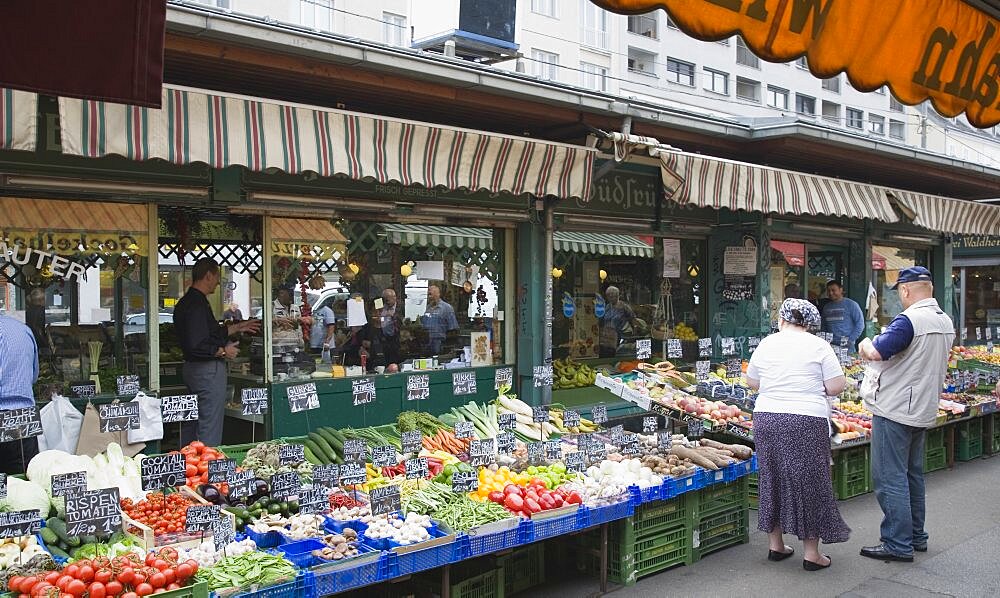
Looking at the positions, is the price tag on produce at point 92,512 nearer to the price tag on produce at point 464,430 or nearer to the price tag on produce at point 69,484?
the price tag on produce at point 69,484

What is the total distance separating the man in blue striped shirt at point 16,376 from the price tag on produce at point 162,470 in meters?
1.25

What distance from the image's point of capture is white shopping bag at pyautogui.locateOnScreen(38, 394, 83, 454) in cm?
612

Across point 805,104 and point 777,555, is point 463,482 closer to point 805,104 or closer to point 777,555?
point 777,555

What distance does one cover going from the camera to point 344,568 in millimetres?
4195

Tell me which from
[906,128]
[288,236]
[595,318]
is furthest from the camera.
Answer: [906,128]

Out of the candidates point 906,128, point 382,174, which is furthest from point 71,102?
point 906,128

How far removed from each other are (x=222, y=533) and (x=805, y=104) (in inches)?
1953

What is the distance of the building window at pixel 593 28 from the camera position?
38.9m

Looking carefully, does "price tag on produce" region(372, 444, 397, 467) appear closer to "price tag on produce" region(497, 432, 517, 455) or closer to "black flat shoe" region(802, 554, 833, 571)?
"price tag on produce" region(497, 432, 517, 455)

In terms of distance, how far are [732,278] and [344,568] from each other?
27.5 feet

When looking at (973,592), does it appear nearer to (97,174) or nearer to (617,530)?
(617,530)

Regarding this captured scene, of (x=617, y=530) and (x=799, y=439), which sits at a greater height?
(x=799, y=439)

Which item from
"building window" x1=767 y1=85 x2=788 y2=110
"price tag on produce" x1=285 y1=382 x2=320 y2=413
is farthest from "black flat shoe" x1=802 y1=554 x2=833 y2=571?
"building window" x1=767 y1=85 x2=788 y2=110

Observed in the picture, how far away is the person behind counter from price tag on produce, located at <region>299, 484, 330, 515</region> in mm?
3932
